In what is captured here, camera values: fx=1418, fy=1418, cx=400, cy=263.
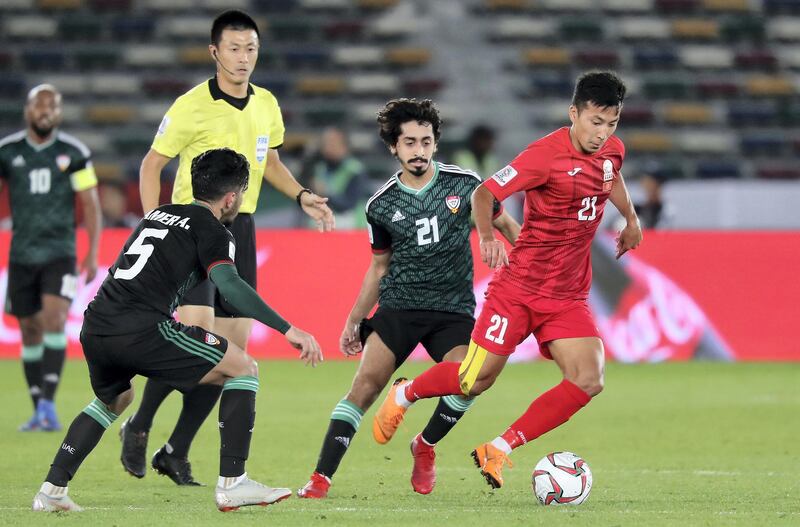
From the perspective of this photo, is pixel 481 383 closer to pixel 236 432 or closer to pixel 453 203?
pixel 453 203

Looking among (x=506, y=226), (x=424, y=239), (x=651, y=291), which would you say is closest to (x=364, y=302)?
(x=424, y=239)

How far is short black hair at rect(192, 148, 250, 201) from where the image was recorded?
577 cm

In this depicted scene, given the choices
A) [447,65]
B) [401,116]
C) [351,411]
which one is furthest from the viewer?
[447,65]

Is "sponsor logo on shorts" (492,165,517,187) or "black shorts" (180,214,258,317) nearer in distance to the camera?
"sponsor logo on shorts" (492,165,517,187)

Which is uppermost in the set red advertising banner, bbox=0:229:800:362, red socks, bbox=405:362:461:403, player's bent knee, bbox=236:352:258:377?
player's bent knee, bbox=236:352:258:377

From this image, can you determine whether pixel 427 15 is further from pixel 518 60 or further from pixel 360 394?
pixel 360 394

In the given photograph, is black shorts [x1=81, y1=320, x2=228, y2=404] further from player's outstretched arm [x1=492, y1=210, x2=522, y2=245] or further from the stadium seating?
the stadium seating

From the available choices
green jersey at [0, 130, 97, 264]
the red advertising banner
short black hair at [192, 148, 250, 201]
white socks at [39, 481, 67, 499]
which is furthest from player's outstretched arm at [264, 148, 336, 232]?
the red advertising banner

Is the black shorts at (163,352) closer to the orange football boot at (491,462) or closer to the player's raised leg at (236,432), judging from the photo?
the player's raised leg at (236,432)

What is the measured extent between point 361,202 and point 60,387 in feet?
15.5

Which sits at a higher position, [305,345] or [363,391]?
[305,345]

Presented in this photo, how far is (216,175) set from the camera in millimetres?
5766

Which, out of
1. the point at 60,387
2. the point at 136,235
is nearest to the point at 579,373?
the point at 136,235

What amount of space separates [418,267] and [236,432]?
1457 mm
